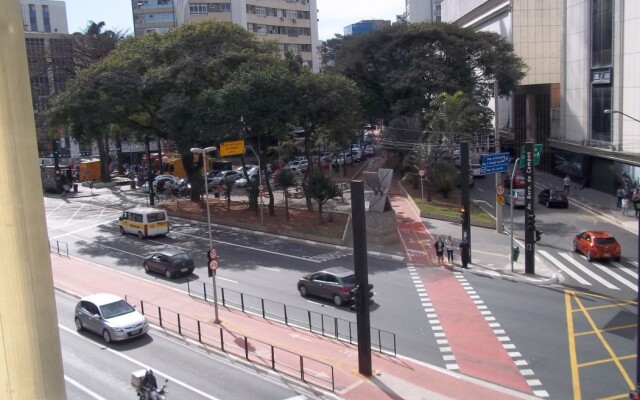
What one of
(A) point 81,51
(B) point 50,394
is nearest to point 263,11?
(A) point 81,51

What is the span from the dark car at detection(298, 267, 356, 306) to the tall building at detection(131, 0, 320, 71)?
66.7 metres

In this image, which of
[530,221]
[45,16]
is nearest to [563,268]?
[530,221]

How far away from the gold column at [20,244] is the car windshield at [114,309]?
17861mm

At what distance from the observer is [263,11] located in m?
95.4

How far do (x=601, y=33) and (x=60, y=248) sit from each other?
44.1m

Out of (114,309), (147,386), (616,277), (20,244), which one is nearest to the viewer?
(20,244)

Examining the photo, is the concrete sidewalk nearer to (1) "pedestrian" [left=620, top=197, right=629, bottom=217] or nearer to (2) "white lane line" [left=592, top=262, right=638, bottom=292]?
(2) "white lane line" [left=592, top=262, right=638, bottom=292]

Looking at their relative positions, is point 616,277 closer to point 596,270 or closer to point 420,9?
point 596,270

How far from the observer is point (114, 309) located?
79.4 feet

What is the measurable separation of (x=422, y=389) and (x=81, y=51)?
65470mm

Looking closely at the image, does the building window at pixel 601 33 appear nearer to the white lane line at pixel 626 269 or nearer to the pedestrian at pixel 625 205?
the pedestrian at pixel 625 205

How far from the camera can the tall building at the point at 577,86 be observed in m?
47.1

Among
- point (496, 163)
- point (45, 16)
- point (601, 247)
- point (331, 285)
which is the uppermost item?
point (45, 16)

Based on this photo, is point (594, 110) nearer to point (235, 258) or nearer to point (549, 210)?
point (549, 210)
